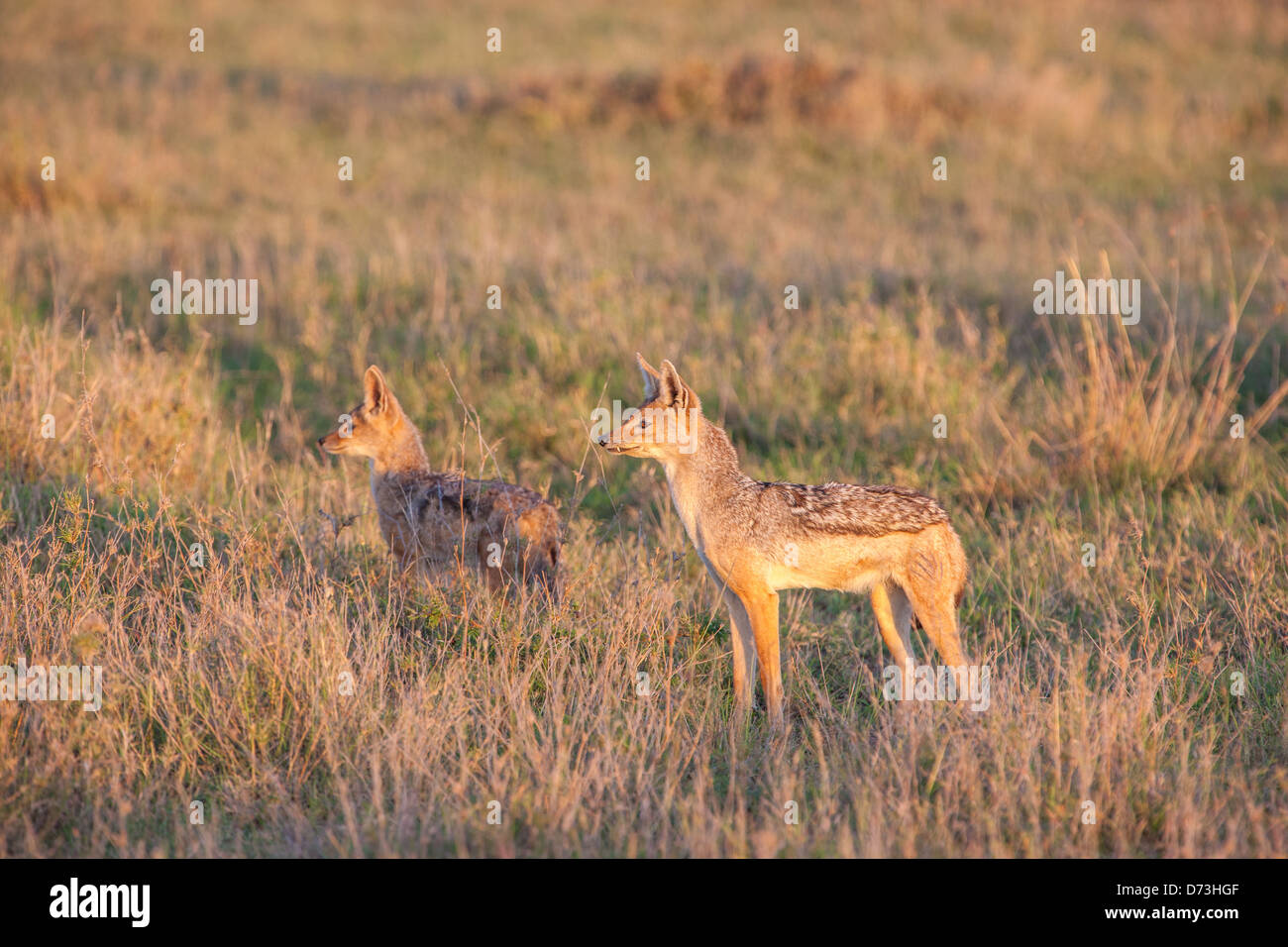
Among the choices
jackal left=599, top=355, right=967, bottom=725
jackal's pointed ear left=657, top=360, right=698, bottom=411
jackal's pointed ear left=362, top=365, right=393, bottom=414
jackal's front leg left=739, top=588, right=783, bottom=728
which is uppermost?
jackal's pointed ear left=362, top=365, right=393, bottom=414

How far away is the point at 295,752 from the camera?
227 inches

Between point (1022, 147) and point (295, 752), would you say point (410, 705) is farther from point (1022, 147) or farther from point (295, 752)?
point (1022, 147)

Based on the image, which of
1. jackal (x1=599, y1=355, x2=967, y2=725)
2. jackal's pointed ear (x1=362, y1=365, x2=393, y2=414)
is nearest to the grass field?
jackal (x1=599, y1=355, x2=967, y2=725)

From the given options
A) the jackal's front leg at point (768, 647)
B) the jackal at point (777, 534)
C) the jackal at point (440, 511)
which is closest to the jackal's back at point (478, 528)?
the jackal at point (440, 511)

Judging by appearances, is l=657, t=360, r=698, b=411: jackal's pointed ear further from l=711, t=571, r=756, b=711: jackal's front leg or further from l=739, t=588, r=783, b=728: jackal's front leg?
l=739, t=588, r=783, b=728: jackal's front leg

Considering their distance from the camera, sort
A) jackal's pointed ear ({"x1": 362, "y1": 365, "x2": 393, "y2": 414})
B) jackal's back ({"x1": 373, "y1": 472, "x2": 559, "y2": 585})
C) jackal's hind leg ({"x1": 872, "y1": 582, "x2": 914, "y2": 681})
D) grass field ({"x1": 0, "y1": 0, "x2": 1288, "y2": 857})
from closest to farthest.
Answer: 1. grass field ({"x1": 0, "y1": 0, "x2": 1288, "y2": 857})
2. jackal's hind leg ({"x1": 872, "y1": 582, "x2": 914, "y2": 681})
3. jackal's back ({"x1": 373, "y1": 472, "x2": 559, "y2": 585})
4. jackal's pointed ear ({"x1": 362, "y1": 365, "x2": 393, "y2": 414})

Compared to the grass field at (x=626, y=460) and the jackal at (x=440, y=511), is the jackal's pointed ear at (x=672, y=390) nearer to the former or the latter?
the grass field at (x=626, y=460)

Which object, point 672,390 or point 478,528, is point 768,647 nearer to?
point 672,390

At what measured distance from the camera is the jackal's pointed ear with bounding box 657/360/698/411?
251 inches

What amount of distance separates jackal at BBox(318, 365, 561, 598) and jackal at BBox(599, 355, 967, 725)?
1124 mm

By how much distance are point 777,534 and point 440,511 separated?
239 centimetres

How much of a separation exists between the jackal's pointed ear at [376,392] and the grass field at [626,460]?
83cm

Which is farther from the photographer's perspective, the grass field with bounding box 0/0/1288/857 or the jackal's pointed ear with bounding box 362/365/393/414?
the jackal's pointed ear with bounding box 362/365/393/414

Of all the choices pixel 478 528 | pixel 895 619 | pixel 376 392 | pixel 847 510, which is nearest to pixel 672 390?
pixel 847 510
